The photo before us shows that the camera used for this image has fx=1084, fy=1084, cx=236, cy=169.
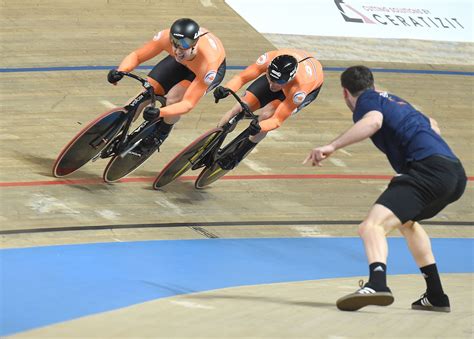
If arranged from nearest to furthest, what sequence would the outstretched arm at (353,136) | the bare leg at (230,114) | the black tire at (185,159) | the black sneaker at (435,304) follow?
the outstretched arm at (353,136) → the black sneaker at (435,304) → the black tire at (185,159) → the bare leg at (230,114)

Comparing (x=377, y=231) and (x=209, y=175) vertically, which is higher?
(x=377, y=231)

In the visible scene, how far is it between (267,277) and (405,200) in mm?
1490

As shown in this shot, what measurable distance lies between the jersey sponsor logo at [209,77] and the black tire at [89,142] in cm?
65

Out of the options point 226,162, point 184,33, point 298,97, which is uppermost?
point 184,33

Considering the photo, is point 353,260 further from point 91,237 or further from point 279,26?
point 279,26

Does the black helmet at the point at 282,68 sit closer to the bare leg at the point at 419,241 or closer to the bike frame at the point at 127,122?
the bike frame at the point at 127,122

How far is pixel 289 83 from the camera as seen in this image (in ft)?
26.9

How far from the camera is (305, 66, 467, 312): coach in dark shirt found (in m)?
5.36

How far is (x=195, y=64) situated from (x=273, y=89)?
2.11 feet

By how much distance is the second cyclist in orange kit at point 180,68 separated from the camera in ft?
25.2

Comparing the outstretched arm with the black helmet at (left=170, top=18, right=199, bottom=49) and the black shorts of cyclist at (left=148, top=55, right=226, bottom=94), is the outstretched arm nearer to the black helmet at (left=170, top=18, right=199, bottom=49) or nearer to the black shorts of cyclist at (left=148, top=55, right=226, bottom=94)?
the black helmet at (left=170, top=18, right=199, bottom=49)

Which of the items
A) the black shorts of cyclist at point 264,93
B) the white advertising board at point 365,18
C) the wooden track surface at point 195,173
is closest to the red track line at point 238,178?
the wooden track surface at point 195,173

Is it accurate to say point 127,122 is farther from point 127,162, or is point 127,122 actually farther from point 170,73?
point 170,73

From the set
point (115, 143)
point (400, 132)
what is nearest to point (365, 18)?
point (115, 143)
